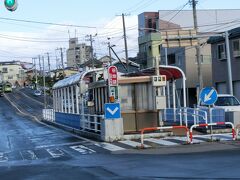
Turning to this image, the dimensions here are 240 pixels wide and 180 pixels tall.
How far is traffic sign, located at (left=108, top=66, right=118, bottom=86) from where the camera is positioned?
67.8 feet

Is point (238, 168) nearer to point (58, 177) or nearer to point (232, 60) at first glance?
point (58, 177)

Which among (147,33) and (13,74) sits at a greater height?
(13,74)

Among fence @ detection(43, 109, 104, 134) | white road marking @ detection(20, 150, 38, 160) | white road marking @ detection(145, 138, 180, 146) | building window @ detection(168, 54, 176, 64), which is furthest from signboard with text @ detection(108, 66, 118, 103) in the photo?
building window @ detection(168, 54, 176, 64)

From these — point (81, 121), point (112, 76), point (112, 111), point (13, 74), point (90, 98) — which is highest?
point (13, 74)

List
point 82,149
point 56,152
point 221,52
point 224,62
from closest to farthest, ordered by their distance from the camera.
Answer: point 56,152
point 82,149
point 221,52
point 224,62

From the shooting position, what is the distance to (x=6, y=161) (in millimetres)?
15562

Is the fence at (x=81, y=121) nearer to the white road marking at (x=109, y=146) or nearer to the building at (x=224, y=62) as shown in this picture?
the white road marking at (x=109, y=146)

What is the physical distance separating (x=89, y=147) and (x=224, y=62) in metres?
26.0

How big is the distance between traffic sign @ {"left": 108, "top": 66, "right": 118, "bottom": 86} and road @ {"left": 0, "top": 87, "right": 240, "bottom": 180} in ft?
9.43

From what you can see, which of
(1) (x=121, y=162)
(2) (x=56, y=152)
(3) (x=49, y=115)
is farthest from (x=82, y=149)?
(3) (x=49, y=115)

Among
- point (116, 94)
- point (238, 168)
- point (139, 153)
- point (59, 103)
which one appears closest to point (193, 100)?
point (59, 103)

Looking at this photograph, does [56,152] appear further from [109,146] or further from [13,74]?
[13,74]

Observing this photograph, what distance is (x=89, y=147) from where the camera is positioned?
60.0 feet

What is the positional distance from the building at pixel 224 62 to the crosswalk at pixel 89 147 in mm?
20557
